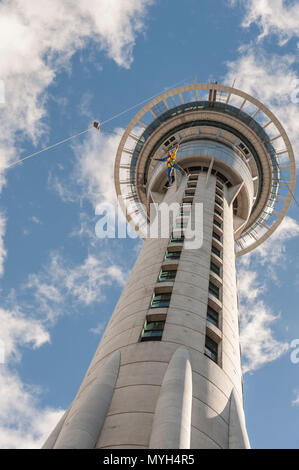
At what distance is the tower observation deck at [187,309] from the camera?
16016mm

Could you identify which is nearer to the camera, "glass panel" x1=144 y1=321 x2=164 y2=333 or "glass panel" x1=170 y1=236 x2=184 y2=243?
"glass panel" x1=144 y1=321 x2=164 y2=333

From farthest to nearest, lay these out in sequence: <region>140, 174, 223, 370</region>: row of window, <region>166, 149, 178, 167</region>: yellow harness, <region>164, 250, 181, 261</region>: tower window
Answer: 1. <region>166, 149, 178, 167</region>: yellow harness
2. <region>164, 250, 181, 261</region>: tower window
3. <region>140, 174, 223, 370</region>: row of window

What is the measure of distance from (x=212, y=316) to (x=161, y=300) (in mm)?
3430

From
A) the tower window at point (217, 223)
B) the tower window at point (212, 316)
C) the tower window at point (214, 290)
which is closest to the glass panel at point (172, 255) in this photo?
the tower window at point (214, 290)

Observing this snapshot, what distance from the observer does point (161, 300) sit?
24.6 meters

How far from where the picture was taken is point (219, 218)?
37375 millimetres

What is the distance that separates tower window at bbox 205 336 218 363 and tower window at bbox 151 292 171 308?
10.5 feet

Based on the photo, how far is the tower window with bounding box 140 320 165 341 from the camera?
2113 centimetres

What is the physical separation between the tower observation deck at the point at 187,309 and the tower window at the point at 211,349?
75mm

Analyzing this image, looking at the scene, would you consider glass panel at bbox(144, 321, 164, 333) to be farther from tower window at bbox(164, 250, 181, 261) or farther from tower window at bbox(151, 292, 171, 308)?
tower window at bbox(164, 250, 181, 261)

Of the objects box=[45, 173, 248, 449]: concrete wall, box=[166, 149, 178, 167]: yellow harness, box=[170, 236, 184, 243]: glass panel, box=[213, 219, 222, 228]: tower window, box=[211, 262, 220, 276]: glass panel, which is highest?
box=[166, 149, 178, 167]: yellow harness

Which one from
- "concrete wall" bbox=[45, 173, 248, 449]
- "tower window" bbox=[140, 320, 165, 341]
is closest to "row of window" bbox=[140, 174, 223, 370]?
"tower window" bbox=[140, 320, 165, 341]

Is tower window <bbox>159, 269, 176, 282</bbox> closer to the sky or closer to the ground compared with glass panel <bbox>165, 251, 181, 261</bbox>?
closer to the ground
